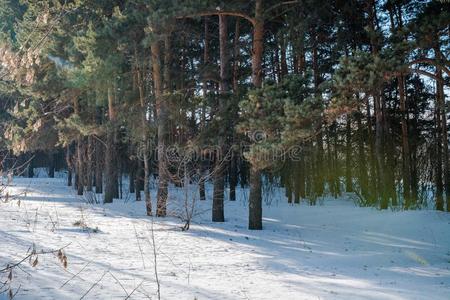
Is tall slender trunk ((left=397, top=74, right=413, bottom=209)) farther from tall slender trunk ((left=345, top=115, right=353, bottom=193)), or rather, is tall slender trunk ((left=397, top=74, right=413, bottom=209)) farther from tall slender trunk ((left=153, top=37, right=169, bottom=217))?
tall slender trunk ((left=153, top=37, right=169, bottom=217))

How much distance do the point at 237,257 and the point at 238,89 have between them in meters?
5.78

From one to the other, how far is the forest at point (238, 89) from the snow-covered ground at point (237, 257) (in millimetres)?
1315

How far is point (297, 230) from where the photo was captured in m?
12.8

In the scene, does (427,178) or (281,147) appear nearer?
(281,147)

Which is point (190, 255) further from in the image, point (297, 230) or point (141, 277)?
point (297, 230)

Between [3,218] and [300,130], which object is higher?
[300,130]

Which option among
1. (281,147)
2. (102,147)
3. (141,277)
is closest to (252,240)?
(281,147)

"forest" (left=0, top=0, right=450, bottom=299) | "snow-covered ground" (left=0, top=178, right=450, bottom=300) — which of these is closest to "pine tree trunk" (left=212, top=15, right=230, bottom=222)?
"forest" (left=0, top=0, right=450, bottom=299)

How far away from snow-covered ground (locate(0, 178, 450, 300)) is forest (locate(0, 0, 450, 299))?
51.8 inches

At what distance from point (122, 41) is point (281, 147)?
243 inches

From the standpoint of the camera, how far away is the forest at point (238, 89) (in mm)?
8859

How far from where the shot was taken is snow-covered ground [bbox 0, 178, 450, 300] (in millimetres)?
5352

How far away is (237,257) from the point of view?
26.6ft

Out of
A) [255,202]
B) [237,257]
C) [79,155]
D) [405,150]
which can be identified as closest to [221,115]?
[255,202]
